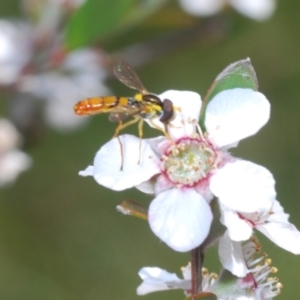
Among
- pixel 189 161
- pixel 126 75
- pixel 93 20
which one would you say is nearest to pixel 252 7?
pixel 93 20

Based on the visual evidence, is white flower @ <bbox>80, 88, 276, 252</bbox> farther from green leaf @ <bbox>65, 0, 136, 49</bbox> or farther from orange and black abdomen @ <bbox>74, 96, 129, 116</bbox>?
green leaf @ <bbox>65, 0, 136, 49</bbox>

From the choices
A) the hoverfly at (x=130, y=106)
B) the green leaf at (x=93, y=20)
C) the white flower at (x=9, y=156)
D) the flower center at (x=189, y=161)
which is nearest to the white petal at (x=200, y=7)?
the green leaf at (x=93, y=20)

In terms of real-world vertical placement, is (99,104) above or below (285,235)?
above

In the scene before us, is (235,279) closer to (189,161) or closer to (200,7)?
(189,161)

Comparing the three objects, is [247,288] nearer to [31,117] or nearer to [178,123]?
[178,123]

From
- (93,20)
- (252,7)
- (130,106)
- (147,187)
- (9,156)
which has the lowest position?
(147,187)

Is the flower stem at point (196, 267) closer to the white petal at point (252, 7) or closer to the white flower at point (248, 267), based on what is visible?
the white flower at point (248, 267)

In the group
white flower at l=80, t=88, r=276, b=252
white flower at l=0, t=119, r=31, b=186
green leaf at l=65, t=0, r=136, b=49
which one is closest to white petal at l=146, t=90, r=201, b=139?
white flower at l=80, t=88, r=276, b=252
